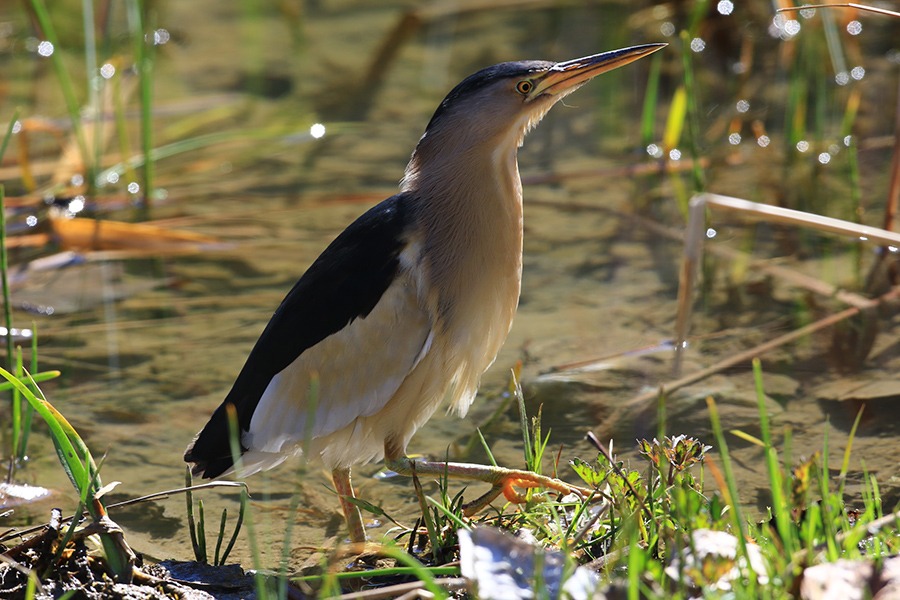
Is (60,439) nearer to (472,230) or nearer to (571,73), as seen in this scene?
(472,230)

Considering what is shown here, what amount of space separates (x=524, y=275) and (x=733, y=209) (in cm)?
130

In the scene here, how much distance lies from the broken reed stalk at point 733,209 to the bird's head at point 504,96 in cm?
54

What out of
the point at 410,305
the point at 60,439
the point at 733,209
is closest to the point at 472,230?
the point at 410,305

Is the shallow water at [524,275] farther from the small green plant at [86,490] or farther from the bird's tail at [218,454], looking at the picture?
the small green plant at [86,490]

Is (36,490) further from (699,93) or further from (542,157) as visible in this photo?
(699,93)

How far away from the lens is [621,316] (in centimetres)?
368

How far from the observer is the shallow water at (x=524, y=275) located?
2.94m

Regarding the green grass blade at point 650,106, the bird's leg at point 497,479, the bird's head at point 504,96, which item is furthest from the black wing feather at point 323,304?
the green grass blade at point 650,106

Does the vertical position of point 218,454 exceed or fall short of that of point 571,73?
it falls short

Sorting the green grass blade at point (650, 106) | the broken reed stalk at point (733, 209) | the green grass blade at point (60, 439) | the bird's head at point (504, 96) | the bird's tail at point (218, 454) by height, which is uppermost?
the green grass blade at point (650, 106)

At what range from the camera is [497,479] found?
2412 mm

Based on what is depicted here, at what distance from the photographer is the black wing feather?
98.4 inches

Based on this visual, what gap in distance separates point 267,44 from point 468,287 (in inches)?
182

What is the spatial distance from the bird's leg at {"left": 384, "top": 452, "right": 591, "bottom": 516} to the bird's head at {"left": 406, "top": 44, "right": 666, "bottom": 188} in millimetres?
850
